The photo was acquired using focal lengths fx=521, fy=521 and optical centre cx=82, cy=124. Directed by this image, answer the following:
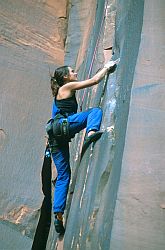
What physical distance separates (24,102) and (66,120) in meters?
2.94

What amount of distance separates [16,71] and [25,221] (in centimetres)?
221

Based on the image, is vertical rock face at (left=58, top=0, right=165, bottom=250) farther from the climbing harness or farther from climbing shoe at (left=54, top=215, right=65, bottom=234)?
the climbing harness

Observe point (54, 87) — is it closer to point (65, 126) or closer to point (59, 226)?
point (65, 126)

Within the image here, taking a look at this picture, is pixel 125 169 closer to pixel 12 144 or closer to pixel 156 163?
pixel 156 163

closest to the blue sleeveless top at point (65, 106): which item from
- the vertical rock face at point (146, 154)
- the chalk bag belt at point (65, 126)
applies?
the chalk bag belt at point (65, 126)

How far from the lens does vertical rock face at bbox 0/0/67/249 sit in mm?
6836

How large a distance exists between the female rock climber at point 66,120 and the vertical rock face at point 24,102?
199 centimetres

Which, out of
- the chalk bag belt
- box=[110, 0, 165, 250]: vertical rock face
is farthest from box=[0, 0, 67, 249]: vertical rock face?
box=[110, 0, 165, 250]: vertical rock face

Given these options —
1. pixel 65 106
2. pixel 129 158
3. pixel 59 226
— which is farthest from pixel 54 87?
pixel 129 158

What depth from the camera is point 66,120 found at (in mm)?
4672

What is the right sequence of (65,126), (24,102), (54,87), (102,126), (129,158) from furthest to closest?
(24,102) < (54,87) < (65,126) < (102,126) < (129,158)

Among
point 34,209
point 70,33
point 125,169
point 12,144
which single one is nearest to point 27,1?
point 70,33

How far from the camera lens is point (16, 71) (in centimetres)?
761

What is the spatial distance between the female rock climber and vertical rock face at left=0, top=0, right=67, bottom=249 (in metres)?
1.99
